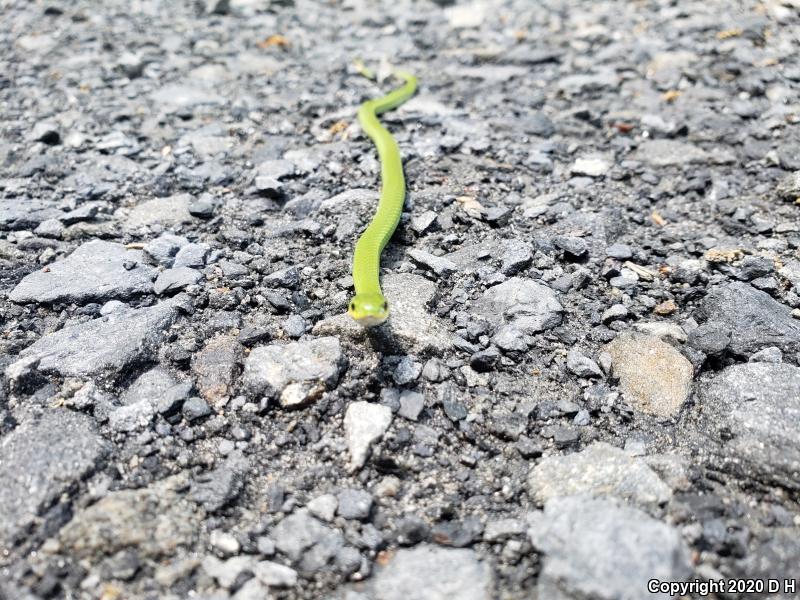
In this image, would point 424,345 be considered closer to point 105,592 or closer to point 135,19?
point 105,592

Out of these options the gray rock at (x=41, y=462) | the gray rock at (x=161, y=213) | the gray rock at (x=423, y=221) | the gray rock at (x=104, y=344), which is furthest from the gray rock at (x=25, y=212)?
the gray rock at (x=423, y=221)

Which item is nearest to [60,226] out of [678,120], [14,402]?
[14,402]

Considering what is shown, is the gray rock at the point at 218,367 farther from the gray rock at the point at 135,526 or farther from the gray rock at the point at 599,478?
the gray rock at the point at 599,478

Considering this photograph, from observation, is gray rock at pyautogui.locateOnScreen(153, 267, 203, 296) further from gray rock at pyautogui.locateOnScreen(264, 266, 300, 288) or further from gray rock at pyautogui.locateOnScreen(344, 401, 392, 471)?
gray rock at pyautogui.locateOnScreen(344, 401, 392, 471)

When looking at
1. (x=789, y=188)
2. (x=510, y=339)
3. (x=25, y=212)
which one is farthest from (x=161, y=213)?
(x=789, y=188)

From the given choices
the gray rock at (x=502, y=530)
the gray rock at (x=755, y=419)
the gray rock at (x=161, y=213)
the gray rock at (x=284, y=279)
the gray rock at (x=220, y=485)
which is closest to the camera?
the gray rock at (x=502, y=530)

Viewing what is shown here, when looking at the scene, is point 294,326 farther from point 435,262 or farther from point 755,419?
point 755,419
